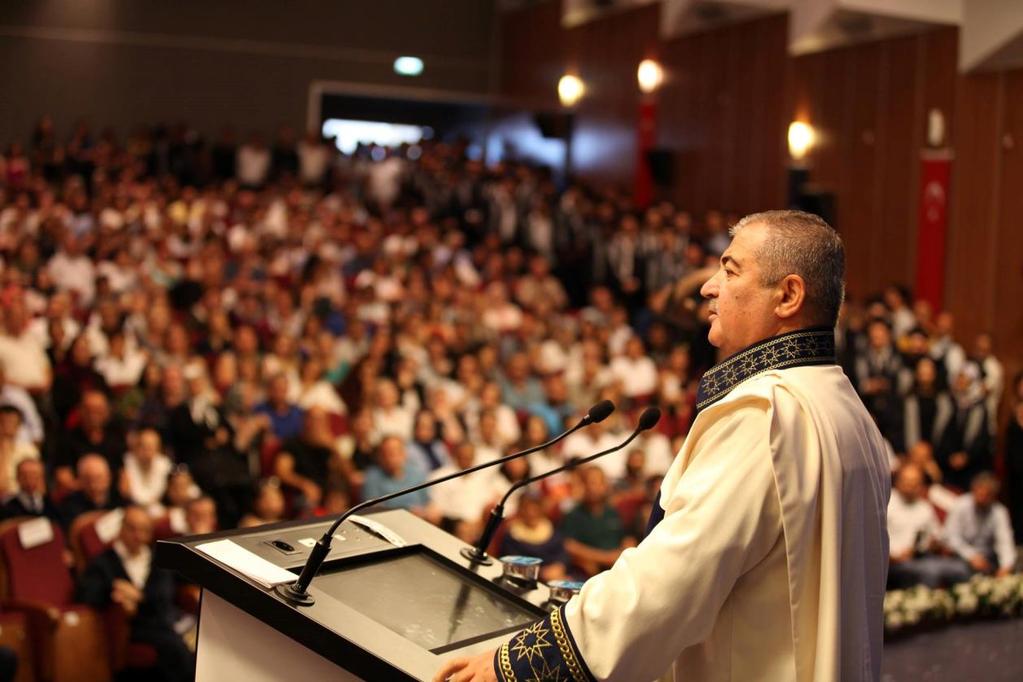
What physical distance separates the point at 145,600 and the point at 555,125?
376 inches

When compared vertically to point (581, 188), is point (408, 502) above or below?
below

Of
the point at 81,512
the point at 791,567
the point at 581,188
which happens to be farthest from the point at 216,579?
the point at 581,188

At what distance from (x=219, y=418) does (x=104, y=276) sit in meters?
2.24

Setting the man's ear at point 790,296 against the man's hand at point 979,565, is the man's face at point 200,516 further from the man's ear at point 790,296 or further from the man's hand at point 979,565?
the man's hand at point 979,565

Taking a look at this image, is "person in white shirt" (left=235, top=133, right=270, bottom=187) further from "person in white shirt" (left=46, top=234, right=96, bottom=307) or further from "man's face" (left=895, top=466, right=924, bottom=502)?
"man's face" (left=895, top=466, right=924, bottom=502)

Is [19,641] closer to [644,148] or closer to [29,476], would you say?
[29,476]

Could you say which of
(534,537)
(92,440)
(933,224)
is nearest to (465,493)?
(534,537)

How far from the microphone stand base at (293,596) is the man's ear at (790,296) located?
0.69 meters

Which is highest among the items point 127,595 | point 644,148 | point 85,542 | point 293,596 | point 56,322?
point 644,148

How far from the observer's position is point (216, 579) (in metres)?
1.52

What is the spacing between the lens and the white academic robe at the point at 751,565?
138cm

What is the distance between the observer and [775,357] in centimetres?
153

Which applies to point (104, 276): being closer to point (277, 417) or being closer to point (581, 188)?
point (277, 417)

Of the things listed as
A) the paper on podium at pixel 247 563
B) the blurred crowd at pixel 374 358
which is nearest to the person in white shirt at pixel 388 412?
the blurred crowd at pixel 374 358
